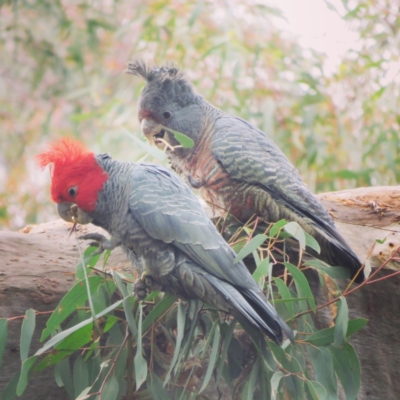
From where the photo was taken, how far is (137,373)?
1761 millimetres

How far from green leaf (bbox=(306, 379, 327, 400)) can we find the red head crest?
0.89m

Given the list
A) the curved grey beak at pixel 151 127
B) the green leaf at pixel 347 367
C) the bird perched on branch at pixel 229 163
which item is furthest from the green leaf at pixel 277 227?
the curved grey beak at pixel 151 127

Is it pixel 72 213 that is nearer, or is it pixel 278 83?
pixel 72 213

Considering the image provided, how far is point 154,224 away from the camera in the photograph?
1.90 meters

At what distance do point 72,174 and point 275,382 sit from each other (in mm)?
909

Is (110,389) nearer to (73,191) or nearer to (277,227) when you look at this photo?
(73,191)

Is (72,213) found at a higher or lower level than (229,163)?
lower

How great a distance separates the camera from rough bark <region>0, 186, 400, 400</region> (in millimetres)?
2135

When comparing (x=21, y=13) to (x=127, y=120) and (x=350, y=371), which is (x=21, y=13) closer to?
(x=127, y=120)

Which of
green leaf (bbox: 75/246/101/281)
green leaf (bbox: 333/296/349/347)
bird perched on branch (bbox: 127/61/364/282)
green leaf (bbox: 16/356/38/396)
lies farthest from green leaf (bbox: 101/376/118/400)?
bird perched on branch (bbox: 127/61/364/282)

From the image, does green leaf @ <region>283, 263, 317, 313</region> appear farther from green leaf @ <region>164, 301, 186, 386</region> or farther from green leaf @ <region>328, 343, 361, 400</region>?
green leaf @ <region>164, 301, 186, 386</region>

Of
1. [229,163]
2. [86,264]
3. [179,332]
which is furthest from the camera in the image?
[229,163]

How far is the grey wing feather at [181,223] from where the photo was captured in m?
1.82

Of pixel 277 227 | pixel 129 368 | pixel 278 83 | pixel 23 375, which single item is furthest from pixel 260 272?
pixel 278 83
